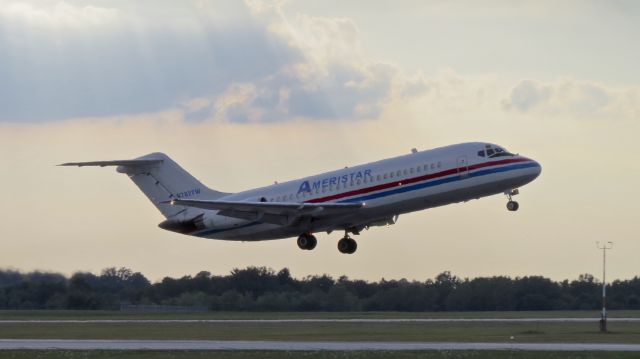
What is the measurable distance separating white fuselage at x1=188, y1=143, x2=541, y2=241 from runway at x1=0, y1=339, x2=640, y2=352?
39.1 ft

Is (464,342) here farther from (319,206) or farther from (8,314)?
(8,314)

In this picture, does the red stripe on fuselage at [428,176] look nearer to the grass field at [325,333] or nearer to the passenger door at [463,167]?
the passenger door at [463,167]

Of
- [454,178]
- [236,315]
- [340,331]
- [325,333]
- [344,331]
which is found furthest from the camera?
[236,315]

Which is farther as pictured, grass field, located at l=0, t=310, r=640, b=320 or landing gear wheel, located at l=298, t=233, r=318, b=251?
grass field, located at l=0, t=310, r=640, b=320

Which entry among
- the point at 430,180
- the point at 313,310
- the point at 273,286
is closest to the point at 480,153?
the point at 430,180

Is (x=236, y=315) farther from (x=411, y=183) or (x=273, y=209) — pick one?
(x=411, y=183)

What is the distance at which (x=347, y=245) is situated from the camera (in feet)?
240

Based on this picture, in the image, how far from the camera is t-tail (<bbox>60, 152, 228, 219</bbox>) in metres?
79.6

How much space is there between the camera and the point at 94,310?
306 feet

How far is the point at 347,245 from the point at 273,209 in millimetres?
5697

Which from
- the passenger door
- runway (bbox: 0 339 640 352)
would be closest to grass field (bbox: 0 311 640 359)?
runway (bbox: 0 339 640 352)

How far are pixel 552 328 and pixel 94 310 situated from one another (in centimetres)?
3650
